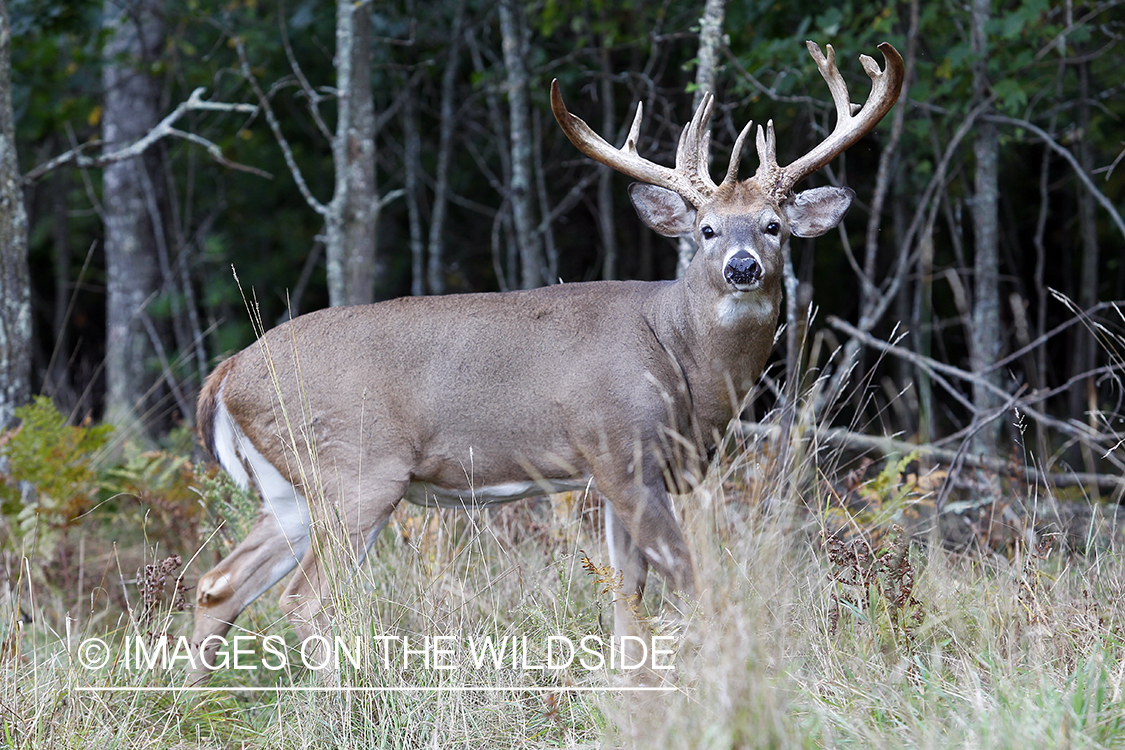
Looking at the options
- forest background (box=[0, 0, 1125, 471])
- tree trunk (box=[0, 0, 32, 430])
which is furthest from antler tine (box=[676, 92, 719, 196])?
tree trunk (box=[0, 0, 32, 430])

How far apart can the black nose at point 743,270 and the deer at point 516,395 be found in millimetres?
90

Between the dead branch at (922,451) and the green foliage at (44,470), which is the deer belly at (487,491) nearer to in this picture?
the dead branch at (922,451)

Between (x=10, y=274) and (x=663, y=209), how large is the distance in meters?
3.24

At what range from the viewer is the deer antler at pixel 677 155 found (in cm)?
408

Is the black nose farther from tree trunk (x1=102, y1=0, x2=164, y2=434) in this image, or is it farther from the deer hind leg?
tree trunk (x1=102, y1=0, x2=164, y2=434)

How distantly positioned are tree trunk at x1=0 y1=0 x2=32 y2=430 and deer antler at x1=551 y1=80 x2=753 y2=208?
113 inches

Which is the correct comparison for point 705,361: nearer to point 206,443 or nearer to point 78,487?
point 206,443

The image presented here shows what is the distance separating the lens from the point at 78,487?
16.6 feet

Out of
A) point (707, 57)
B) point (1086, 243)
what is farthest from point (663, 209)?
point (1086, 243)

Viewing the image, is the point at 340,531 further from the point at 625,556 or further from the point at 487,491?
the point at 625,556

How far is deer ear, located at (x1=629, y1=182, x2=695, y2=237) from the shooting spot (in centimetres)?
414

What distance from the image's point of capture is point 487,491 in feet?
13.1

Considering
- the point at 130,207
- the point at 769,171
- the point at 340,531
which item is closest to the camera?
the point at 340,531

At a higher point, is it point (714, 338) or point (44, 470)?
point (714, 338)
